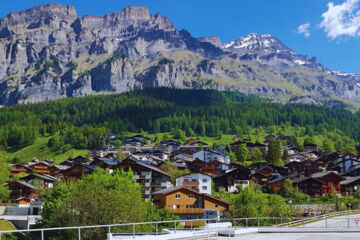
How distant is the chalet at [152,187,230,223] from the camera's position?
3098 inches

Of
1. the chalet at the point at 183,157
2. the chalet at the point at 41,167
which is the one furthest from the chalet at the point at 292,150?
the chalet at the point at 41,167

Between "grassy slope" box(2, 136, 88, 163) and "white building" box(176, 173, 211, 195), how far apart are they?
282 ft

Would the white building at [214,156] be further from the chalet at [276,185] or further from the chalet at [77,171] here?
the chalet at [77,171]

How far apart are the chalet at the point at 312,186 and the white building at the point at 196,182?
2410cm

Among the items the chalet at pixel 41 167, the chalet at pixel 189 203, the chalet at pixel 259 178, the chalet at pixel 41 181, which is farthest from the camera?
the chalet at pixel 41 167

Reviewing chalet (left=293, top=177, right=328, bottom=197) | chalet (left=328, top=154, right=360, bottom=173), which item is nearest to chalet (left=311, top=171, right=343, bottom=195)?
chalet (left=293, top=177, right=328, bottom=197)

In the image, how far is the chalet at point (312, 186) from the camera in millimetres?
104250

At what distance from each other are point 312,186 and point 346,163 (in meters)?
39.5

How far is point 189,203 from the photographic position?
8019 centimetres

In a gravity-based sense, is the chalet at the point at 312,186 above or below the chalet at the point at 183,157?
below

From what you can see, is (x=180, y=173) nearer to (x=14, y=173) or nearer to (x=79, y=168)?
(x=79, y=168)

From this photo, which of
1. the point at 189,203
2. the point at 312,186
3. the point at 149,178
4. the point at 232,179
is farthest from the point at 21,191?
the point at 312,186

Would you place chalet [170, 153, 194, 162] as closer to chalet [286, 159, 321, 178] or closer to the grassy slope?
chalet [286, 159, 321, 178]

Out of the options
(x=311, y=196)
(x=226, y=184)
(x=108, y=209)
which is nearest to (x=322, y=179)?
(x=311, y=196)
